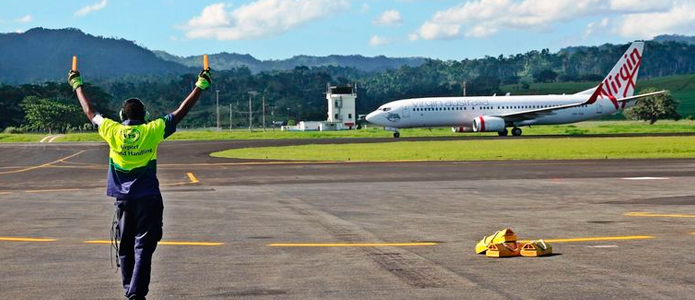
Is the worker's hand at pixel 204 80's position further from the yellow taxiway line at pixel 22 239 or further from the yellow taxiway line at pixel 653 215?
the yellow taxiway line at pixel 653 215

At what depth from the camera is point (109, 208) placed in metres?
22.0

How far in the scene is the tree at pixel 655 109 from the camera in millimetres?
155500

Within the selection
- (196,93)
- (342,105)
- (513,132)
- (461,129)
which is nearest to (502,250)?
(196,93)

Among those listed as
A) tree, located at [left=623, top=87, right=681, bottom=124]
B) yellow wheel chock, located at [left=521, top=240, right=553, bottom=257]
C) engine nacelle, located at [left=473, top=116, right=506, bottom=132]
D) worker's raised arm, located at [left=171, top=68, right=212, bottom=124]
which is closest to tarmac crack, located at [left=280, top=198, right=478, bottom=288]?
yellow wheel chock, located at [left=521, top=240, right=553, bottom=257]

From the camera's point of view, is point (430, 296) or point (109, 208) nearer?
point (430, 296)

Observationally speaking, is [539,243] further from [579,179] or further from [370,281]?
[579,179]

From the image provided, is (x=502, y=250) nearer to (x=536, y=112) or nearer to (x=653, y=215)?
(x=653, y=215)

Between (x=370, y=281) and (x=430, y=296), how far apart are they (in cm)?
121

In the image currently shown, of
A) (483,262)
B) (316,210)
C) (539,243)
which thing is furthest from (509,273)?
(316,210)

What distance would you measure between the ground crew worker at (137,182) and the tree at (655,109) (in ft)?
508

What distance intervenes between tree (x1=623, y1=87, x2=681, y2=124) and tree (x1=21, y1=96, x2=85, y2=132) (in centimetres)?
10408

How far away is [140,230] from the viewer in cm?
972

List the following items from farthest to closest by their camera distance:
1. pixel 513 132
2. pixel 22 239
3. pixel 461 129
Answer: pixel 461 129 < pixel 513 132 < pixel 22 239

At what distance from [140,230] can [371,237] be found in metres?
6.55
